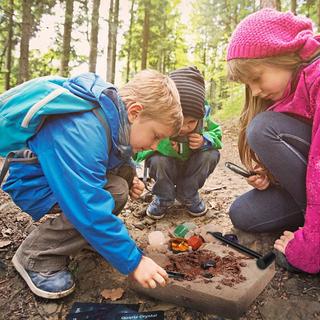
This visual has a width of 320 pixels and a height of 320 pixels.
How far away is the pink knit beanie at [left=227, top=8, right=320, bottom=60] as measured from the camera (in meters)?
1.94

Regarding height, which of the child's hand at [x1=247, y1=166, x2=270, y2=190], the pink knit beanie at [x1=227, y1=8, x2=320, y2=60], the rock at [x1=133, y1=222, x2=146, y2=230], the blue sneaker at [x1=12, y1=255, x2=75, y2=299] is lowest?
the rock at [x1=133, y1=222, x2=146, y2=230]

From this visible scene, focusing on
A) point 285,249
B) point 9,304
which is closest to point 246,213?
point 285,249

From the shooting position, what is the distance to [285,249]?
2.00 meters

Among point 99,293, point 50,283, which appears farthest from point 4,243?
point 99,293

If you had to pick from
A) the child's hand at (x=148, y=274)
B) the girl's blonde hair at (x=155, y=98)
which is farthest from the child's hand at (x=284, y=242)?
the girl's blonde hair at (x=155, y=98)

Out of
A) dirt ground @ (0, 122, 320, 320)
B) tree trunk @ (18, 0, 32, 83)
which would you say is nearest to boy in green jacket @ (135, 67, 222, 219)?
dirt ground @ (0, 122, 320, 320)

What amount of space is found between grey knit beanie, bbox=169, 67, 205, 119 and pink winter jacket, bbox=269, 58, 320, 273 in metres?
0.81

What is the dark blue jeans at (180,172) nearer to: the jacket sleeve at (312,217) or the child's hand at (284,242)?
the child's hand at (284,242)

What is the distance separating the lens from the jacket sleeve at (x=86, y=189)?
1.57 m

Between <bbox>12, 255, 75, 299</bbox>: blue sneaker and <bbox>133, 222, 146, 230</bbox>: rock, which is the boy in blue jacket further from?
<bbox>133, 222, 146, 230</bbox>: rock

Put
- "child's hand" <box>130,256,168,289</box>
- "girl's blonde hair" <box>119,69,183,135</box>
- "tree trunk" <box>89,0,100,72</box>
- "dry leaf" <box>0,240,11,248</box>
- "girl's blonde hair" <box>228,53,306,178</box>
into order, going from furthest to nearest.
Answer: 1. "tree trunk" <box>89,0,100,72</box>
2. "dry leaf" <box>0,240,11,248</box>
3. "girl's blonde hair" <box>228,53,306,178</box>
4. "girl's blonde hair" <box>119,69,183,135</box>
5. "child's hand" <box>130,256,168,289</box>

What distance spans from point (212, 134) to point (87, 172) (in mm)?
1655

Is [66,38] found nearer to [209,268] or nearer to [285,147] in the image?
[285,147]

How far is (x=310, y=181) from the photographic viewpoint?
72.4 inches
